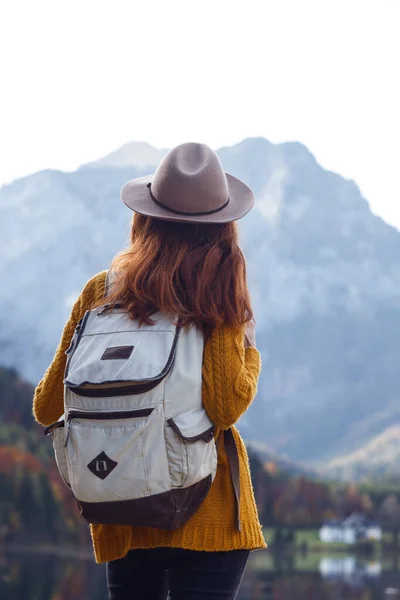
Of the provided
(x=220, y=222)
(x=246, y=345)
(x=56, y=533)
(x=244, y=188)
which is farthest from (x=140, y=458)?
(x=56, y=533)

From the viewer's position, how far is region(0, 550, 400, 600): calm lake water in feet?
67.2

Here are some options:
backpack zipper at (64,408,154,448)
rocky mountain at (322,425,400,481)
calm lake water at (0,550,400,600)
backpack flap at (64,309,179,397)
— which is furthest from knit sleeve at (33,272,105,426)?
rocky mountain at (322,425,400,481)

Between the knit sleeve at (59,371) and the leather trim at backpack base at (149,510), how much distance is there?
11.5 inches

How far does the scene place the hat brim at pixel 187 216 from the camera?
2.40 m

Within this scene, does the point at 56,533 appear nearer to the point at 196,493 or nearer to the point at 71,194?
the point at 196,493

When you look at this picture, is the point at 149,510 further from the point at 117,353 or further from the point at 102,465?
the point at 117,353

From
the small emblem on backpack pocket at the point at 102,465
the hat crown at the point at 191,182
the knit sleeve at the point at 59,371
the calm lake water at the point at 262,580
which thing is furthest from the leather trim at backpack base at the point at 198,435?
the calm lake water at the point at 262,580

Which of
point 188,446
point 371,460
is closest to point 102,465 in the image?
point 188,446

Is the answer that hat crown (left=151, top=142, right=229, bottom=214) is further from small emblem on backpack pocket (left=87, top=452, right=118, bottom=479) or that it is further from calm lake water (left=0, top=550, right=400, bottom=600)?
calm lake water (left=0, top=550, right=400, bottom=600)

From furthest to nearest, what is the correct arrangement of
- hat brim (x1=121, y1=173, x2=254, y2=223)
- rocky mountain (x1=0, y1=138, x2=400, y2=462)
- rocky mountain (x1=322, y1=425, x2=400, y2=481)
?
1. rocky mountain (x1=0, y1=138, x2=400, y2=462)
2. rocky mountain (x1=322, y1=425, x2=400, y2=481)
3. hat brim (x1=121, y1=173, x2=254, y2=223)

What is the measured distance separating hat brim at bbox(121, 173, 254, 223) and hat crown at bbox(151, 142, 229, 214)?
2cm

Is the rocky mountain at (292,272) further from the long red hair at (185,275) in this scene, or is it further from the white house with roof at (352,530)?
the long red hair at (185,275)

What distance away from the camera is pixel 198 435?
2236 millimetres

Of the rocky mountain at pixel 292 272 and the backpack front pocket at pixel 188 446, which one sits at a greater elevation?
the backpack front pocket at pixel 188 446
